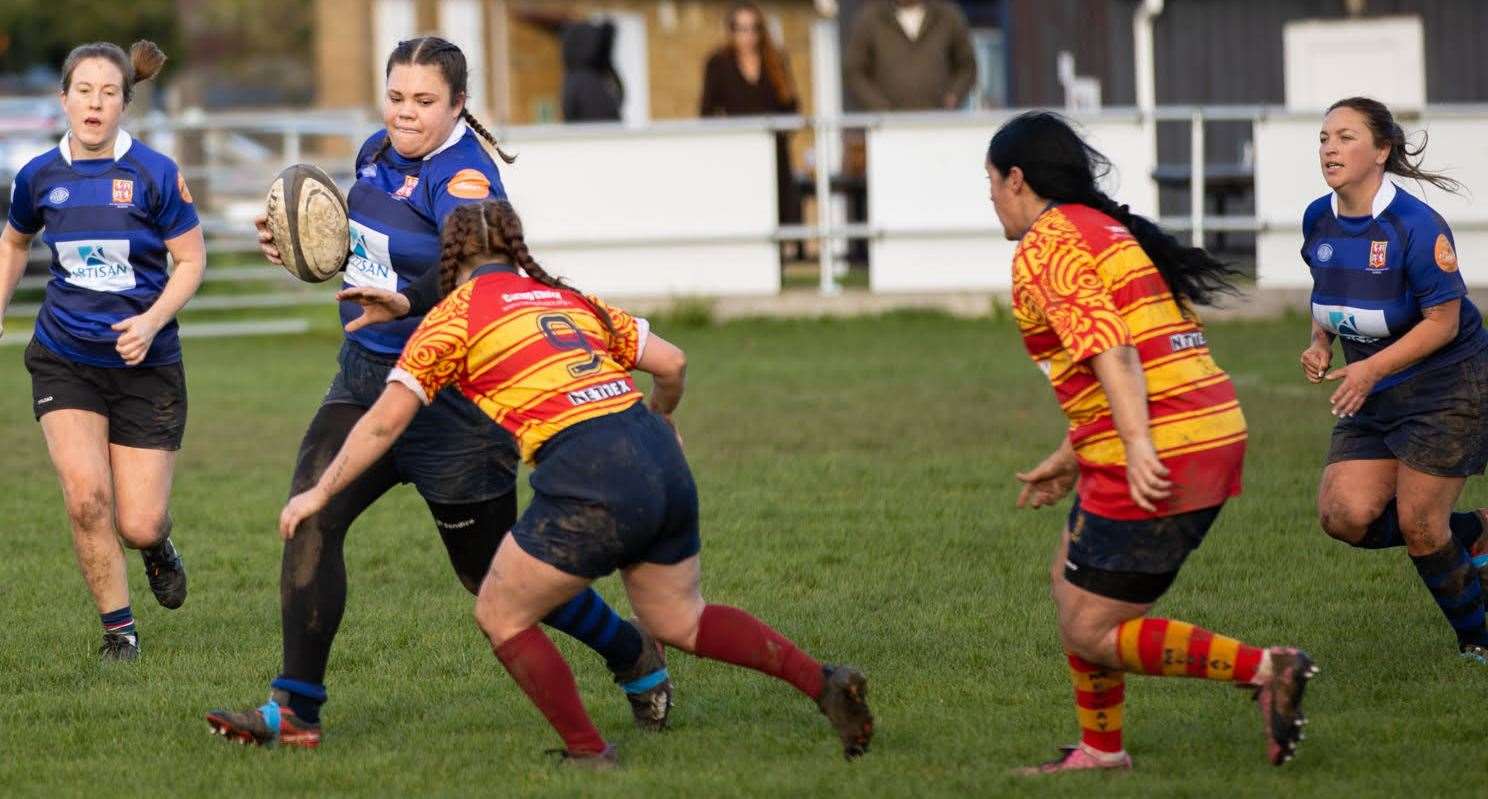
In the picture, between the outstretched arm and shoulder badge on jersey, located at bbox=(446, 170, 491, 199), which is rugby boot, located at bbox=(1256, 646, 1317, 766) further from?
shoulder badge on jersey, located at bbox=(446, 170, 491, 199)

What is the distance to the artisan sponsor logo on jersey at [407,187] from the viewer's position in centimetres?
575

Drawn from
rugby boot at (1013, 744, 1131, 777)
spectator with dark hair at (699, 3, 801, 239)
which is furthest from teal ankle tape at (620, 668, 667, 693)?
spectator with dark hair at (699, 3, 801, 239)

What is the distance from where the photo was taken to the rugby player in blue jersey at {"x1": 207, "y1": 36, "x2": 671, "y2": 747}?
18.6 ft

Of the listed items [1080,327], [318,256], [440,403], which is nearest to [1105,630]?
[1080,327]

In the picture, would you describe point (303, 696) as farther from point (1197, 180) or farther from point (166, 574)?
point (1197, 180)

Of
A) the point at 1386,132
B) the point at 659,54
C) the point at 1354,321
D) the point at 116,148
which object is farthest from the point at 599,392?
the point at 659,54

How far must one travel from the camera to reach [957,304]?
16938 millimetres

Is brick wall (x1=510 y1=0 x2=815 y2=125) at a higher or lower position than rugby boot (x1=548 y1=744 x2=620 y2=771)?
higher

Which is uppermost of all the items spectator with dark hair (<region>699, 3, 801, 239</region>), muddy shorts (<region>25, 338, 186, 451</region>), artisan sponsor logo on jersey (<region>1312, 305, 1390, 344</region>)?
spectator with dark hair (<region>699, 3, 801, 239</region>)

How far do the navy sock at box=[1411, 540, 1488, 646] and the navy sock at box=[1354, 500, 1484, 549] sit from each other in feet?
0.28

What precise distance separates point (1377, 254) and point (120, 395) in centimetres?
417

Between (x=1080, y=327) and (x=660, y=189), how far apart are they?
1203 cm

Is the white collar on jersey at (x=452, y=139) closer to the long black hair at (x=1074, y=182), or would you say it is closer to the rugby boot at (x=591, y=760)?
→ the long black hair at (x=1074, y=182)

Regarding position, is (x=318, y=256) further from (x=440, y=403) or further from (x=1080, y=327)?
(x=1080, y=327)
